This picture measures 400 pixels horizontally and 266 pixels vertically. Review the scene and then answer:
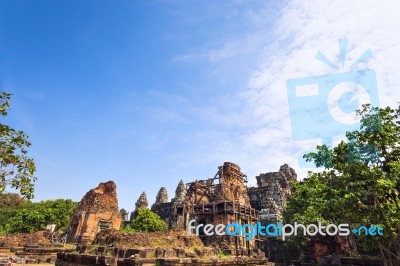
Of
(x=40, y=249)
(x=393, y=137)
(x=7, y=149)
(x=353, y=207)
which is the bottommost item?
(x=40, y=249)

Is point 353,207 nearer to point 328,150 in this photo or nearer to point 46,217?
point 328,150

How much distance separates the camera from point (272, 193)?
44625mm

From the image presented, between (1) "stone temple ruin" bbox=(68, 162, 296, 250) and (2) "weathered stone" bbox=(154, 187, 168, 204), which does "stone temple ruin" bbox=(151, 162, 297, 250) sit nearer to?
(1) "stone temple ruin" bbox=(68, 162, 296, 250)

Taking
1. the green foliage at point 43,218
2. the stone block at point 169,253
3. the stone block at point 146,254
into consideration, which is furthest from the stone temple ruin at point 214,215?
the green foliage at point 43,218

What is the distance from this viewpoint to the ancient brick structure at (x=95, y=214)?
27.6 m

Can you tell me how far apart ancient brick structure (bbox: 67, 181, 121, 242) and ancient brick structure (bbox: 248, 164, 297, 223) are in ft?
75.0

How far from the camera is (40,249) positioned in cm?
1842

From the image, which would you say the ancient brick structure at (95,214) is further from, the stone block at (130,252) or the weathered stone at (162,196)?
the weathered stone at (162,196)

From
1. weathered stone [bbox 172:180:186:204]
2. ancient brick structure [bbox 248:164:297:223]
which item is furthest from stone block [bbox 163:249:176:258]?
weathered stone [bbox 172:180:186:204]

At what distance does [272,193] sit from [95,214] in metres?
29.3

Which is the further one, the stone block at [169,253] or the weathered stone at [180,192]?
the weathered stone at [180,192]

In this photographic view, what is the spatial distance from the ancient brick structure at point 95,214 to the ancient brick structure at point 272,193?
900 inches

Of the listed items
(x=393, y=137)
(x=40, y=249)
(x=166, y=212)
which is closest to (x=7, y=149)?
(x=40, y=249)

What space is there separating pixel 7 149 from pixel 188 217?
23377 millimetres
